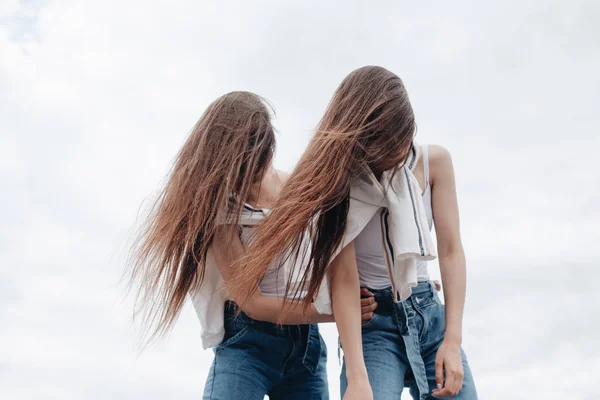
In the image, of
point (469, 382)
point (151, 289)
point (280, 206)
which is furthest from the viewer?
point (151, 289)

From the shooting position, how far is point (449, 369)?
132 inches

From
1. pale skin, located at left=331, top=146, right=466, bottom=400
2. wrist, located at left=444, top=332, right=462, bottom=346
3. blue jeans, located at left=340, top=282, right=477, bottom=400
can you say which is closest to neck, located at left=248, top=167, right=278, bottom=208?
pale skin, located at left=331, top=146, right=466, bottom=400

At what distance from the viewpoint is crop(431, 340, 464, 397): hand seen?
3352mm

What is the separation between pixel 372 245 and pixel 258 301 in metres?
0.61

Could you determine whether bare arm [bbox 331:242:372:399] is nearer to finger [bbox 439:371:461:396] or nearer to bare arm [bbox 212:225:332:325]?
bare arm [bbox 212:225:332:325]

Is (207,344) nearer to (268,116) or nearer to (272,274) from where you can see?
(272,274)

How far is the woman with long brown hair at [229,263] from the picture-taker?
11.7 feet

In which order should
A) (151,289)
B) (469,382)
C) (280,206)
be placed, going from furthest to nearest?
(151,289) < (469,382) < (280,206)

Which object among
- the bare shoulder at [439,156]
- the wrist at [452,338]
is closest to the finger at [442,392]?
the wrist at [452,338]

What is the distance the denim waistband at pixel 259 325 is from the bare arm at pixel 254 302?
0.08 metres

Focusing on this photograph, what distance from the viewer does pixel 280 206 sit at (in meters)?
3.22

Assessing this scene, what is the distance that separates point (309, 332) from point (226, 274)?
1.71ft

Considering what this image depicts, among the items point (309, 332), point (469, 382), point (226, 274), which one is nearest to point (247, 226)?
point (226, 274)

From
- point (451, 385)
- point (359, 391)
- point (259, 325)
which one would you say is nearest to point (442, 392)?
point (451, 385)
